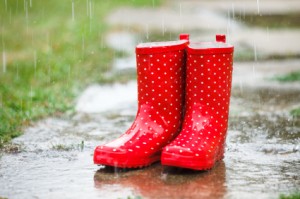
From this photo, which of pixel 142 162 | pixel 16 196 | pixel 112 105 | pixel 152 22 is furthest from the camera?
pixel 152 22

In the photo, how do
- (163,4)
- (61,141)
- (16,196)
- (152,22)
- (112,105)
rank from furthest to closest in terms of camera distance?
1. (163,4)
2. (152,22)
3. (112,105)
4. (61,141)
5. (16,196)

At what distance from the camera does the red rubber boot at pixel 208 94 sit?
121 inches

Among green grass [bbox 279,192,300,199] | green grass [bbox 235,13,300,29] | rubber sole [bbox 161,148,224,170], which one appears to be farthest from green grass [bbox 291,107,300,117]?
green grass [bbox 235,13,300,29]

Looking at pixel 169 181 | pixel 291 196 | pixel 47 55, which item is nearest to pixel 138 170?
pixel 169 181

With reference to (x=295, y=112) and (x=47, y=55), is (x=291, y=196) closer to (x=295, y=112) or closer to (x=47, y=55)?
(x=295, y=112)

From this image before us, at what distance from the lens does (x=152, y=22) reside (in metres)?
9.31

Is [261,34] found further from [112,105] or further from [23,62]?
[112,105]

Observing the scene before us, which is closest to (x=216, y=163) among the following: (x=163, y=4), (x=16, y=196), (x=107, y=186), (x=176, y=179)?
(x=176, y=179)

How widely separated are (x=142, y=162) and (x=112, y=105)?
173cm

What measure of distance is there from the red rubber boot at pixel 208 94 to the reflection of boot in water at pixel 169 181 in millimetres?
124

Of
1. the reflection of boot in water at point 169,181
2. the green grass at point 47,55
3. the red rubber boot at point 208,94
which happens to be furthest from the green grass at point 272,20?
the reflection of boot in water at point 169,181

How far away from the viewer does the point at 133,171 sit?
3025 millimetres

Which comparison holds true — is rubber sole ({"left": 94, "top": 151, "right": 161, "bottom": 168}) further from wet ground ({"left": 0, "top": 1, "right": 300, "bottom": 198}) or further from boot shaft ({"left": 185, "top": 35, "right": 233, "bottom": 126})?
boot shaft ({"left": 185, "top": 35, "right": 233, "bottom": 126})

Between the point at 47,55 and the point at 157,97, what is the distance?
13.6 ft
